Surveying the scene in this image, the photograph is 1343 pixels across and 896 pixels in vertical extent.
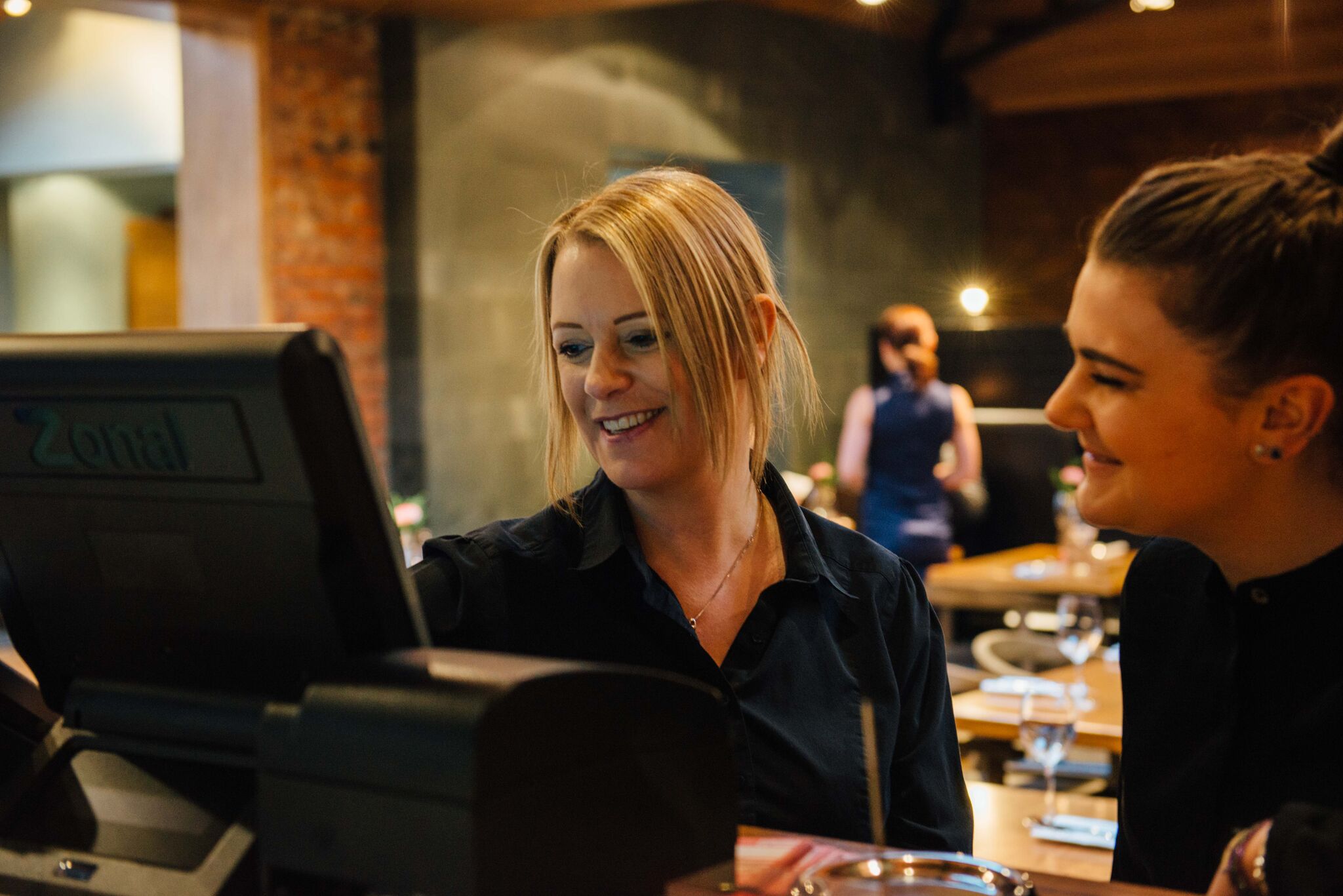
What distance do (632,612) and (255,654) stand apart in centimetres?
63

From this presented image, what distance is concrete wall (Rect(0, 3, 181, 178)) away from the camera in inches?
277

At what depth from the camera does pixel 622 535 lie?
4.87ft

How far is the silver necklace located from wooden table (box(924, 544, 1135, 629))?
12.1 feet

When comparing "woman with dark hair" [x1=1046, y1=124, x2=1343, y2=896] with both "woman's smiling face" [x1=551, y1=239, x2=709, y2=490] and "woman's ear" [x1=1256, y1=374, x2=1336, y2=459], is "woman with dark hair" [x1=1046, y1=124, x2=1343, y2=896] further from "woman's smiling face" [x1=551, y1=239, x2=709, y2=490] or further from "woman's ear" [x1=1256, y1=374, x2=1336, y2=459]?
"woman's smiling face" [x1=551, y1=239, x2=709, y2=490]

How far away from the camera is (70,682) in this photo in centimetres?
95

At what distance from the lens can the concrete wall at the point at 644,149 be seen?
624 centimetres

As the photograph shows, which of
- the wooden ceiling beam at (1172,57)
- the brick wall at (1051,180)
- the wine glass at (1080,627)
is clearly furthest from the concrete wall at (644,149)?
the wine glass at (1080,627)

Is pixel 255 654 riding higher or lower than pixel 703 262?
lower

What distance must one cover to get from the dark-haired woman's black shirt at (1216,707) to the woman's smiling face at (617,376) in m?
0.48

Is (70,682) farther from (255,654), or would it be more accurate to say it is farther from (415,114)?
(415,114)

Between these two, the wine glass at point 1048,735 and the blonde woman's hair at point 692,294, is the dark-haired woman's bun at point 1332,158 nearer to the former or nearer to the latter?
the blonde woman's hair at point 692,294

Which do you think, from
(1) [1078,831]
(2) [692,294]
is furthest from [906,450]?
(2) [692,294]

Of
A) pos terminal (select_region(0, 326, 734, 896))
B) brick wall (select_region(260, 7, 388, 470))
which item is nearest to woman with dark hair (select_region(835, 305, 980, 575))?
brick wall (select_region(260, 7, 388, 470))

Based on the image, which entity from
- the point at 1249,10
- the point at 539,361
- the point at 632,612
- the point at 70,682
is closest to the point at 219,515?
the point at 70,682
